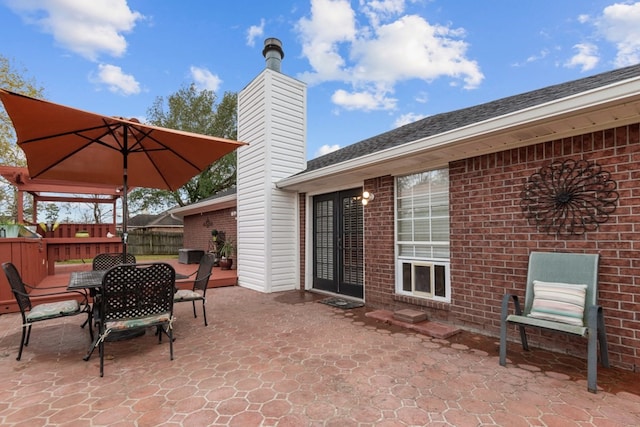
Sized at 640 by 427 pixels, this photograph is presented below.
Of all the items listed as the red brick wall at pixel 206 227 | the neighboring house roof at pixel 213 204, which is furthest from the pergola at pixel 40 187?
the red brick wall at pixel 206 227

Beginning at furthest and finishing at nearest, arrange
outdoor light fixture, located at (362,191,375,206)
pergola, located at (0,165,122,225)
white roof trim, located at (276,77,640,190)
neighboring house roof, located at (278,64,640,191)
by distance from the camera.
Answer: pergola, located at (0,165,122,225) → outdoor light fixture, located at (362,191,375,206) → neighboring house roof, located at (278,64,640,191) → white roof trim, located at (276,77,640,190)

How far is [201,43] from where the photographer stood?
10094 millimetres

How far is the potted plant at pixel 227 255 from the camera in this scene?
960 centimetres

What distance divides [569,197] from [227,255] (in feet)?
29.4

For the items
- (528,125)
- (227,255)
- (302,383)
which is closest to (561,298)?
(528,125)

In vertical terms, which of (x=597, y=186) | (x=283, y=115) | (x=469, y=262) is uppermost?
(x=283, y=115)

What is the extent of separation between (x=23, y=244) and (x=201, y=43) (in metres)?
8.18

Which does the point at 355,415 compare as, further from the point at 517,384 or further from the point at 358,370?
the point at 517,384

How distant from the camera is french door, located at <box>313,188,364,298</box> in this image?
5.84 meters

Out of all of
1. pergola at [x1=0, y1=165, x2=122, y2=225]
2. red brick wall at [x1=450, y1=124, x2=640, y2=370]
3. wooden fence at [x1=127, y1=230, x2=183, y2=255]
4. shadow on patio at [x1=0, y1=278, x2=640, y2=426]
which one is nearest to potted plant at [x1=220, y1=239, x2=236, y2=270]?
pergola at [x1=0, y1=165, x2=122, y2=225]

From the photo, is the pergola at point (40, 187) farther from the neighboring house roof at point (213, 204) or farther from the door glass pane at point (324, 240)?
the door glass pane at point (324, 240)

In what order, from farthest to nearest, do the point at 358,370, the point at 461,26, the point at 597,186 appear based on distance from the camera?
the point at 461,26 < the point at 597,186 < the point at 358,370

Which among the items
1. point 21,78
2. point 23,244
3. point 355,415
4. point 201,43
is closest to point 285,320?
point 355,415

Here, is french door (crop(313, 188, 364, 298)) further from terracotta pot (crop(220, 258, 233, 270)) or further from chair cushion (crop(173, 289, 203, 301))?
terracotta pot (crop(220, 258, 233, 270))
